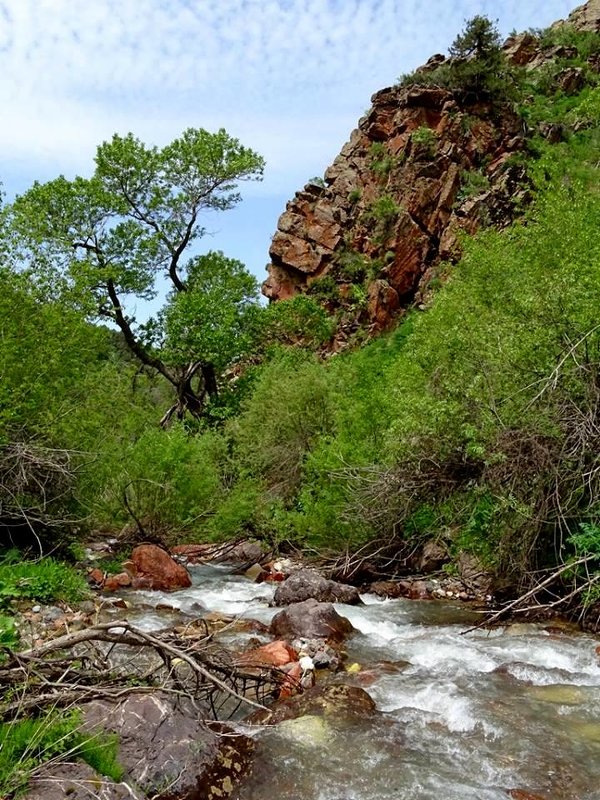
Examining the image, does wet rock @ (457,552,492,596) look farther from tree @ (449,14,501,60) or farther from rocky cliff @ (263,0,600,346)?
tree @ (449,14,501,60)

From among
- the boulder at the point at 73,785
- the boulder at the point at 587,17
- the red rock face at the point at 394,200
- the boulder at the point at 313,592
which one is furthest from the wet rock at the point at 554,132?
the boulder at the point at 73,785

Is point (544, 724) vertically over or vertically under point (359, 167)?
under

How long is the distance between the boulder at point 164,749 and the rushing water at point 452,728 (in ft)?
1.02

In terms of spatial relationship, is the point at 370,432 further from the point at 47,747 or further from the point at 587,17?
the point at 587,17

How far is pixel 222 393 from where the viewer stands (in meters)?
27.9

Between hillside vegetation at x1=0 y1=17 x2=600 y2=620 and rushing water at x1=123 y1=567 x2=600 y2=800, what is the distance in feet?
4.99

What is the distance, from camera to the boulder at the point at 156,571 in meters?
14.0

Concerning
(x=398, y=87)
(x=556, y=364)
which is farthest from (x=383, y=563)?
(x=398, y=87)

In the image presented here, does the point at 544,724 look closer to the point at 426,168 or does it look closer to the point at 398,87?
the point at 426,168

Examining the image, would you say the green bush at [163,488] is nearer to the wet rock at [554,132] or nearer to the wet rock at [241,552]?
the wet rock at [241,552]

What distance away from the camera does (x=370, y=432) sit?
622 inches

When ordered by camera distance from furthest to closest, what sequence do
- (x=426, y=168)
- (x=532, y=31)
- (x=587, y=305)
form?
(x=532, y=31), (x=426, y=168), (x=587, y=305)

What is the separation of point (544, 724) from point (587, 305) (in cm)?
636

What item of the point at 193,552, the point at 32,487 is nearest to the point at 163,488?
the point at 193,552
